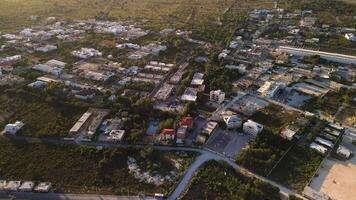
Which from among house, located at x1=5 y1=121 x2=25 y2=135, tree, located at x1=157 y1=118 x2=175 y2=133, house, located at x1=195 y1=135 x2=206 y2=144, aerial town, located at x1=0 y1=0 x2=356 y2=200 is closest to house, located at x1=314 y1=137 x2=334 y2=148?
aerial town, located at x1=0 y1=0 x2=356 y2=200

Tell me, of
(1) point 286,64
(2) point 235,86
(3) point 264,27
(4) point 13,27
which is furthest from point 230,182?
(4) point 13,27

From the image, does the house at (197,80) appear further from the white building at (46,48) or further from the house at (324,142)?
the white building at (46,48)

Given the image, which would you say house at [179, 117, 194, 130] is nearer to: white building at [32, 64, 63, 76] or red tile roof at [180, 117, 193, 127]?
red tile roof at [180, 117, 193, 127]

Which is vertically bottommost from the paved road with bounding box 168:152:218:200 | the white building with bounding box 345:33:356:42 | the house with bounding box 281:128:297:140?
the paved road with bounding box 168:152:218:200

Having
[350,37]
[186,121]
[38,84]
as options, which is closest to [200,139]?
[186,121]

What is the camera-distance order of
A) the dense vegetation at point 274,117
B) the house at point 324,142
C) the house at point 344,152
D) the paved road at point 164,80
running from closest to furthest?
the house at point 344,152, the house at point 324,142, the dense vegetation at point 274,117, the paved road at point 164,80

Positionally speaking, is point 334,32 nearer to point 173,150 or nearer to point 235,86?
point 235,86

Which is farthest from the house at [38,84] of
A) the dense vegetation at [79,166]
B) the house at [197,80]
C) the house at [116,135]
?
the house at [197,80]
